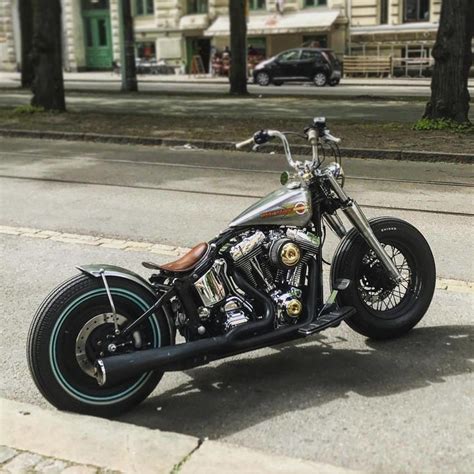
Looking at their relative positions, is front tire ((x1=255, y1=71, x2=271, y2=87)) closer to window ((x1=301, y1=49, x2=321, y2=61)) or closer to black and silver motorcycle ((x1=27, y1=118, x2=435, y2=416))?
window ((x1=301, y1=49, x2=321, y2=61))

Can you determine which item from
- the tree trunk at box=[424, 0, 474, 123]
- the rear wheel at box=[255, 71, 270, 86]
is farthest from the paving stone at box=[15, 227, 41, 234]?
the rear wheel at box=[255, 71, 270, 86]

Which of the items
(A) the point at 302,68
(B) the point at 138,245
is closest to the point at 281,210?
(B) the point at 138,245

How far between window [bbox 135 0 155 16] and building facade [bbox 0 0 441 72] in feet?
0.20

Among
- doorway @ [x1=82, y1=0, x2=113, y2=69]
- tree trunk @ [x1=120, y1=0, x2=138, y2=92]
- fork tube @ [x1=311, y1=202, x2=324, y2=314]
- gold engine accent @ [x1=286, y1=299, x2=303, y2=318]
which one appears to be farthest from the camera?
doorway @ [x1=82, y1=0, x2=113, y2=69]

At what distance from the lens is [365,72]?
3691cm

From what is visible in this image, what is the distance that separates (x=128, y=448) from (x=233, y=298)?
3.34 feet

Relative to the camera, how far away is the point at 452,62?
13.7 meters

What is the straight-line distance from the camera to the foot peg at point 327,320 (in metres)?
3.97

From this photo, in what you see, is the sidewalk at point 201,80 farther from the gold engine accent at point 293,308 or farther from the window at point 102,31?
the gold engine accent at point 293,308

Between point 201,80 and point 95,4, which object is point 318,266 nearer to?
point 201,80

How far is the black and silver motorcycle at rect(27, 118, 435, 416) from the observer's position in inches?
142

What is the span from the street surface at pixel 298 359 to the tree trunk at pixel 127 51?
60.2ft

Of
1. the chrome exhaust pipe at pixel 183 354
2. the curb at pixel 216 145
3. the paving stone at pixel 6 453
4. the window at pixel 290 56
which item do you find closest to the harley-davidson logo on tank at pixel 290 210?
the chrome exhaust pipe at pixel 183 354

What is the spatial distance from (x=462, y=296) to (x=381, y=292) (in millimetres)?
1207
